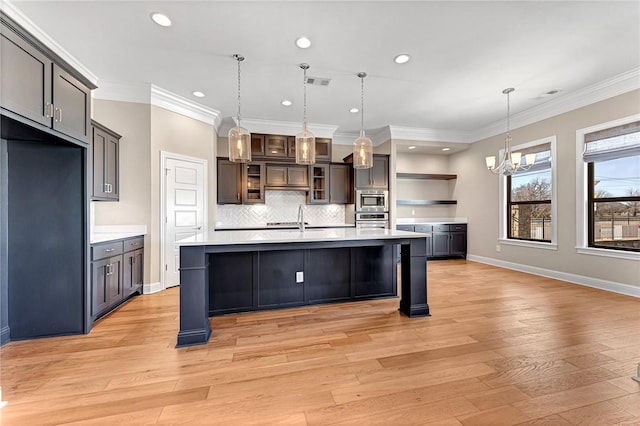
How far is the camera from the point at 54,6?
2381 millimetres

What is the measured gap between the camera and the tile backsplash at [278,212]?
5.65 metres

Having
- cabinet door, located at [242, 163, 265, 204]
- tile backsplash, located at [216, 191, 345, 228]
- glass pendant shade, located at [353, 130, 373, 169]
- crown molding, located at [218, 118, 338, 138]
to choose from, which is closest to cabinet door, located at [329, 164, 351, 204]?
tile backsplash, located at [216, 191, 345, 228]

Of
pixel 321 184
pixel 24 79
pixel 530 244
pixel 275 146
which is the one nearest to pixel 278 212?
pixel 321 184

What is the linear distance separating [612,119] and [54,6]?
6.44m

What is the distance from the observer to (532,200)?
199 inches

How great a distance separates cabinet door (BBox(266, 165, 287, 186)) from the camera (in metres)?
5.52

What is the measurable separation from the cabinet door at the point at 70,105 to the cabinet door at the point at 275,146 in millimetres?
3044

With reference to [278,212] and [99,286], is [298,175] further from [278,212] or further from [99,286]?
[99,286]

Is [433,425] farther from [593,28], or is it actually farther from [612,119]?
Answer: [612,119]

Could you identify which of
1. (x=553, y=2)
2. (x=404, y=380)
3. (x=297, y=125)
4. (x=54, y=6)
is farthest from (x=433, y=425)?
(x=297, y=125)

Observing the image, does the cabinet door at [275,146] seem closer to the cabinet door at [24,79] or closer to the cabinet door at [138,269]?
the cabinet door at [138,269]

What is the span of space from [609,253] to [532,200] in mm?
1441

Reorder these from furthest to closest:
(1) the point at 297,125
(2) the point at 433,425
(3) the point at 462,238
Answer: (3) the point at 462,238, (1) the point at 297,125, (2) the point at 433,425

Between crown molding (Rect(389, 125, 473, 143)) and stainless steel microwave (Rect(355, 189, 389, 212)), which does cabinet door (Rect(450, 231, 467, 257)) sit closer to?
stainless steel microwave (Rect(355, 189, 389, 212))
